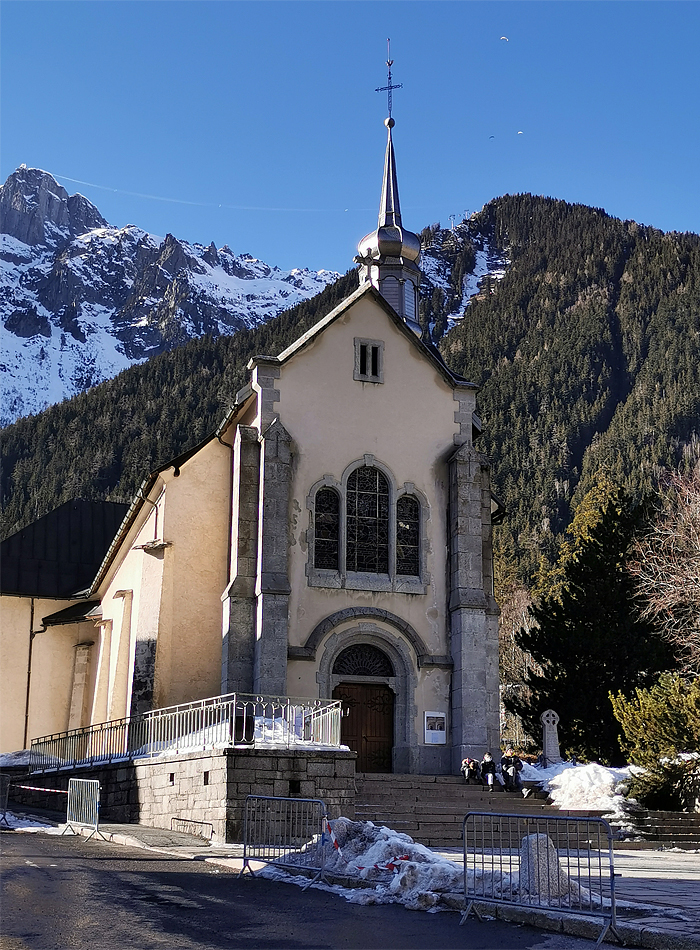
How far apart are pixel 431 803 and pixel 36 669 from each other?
60.3 feet

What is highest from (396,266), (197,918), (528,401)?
(528,401)

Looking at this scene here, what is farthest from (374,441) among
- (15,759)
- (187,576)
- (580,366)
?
(580,366)

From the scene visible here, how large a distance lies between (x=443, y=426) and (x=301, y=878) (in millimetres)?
17534

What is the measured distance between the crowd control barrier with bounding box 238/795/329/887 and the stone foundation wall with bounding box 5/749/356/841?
1.35ft

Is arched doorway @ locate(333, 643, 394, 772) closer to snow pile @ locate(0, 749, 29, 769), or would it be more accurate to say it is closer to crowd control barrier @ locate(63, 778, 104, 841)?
crowd control barrier @ locate(63, 778, 104, 841)

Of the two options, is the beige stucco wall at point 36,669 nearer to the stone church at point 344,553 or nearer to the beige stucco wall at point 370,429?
the stone church at point 344,553

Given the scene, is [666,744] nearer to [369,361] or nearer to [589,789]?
[589,789]

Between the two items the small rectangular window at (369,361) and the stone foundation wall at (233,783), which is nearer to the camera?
the stone foundation wall at (233,783)

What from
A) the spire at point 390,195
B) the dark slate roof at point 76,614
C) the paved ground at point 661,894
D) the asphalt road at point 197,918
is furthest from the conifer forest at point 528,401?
the asphalt road at point 197,918

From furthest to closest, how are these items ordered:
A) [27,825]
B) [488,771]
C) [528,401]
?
[528,401] < [488,771] < [27,825]

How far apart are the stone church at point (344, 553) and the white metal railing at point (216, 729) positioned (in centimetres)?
123

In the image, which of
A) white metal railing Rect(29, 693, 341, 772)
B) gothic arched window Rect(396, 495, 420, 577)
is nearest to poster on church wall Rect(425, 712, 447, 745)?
white metal railing Rect(29, 693, 341, 772)

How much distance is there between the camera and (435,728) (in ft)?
87.6

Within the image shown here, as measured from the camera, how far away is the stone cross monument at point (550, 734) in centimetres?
2935
